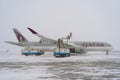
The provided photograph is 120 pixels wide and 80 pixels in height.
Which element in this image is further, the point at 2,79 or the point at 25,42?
the point at 25,42

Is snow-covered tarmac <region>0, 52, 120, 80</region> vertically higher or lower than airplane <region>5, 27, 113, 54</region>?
lower

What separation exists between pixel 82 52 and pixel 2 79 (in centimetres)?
4349

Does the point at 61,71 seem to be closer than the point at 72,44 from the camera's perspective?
Yes

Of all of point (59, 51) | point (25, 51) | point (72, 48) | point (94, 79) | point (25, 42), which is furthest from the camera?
point (25, 42)

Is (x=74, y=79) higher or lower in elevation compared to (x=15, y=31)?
lower

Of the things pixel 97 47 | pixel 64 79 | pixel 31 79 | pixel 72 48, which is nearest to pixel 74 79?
pixel 64 79

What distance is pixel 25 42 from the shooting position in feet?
216

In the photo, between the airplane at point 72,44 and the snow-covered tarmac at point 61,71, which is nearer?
the snow-covered tarmac at point 61,71

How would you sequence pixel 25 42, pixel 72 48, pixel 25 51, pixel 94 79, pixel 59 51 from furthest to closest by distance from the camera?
1. pixel 25 42
2. pixel 72 48
3. pixel 25 51
4. pixel 59 51
5. pixel 94 79

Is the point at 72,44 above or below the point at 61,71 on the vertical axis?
above

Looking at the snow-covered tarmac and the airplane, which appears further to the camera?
the airplane

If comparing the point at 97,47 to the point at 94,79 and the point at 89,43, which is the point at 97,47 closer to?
the point at 89,43

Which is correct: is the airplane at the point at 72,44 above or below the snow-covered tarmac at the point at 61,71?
above

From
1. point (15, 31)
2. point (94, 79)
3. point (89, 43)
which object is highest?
point (15, 31)
